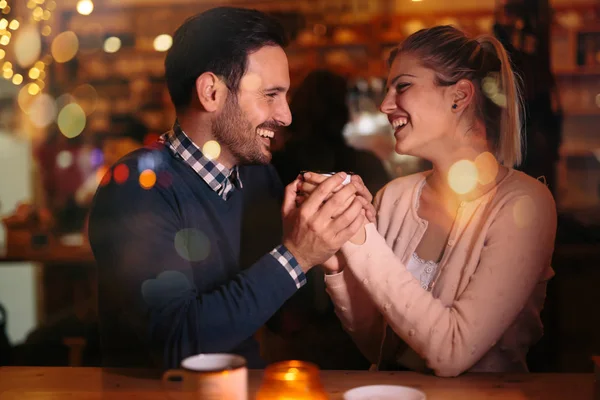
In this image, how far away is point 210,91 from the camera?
1.34 m

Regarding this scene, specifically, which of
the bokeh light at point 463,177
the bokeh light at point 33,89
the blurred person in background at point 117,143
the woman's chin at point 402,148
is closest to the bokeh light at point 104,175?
the blurred person in background at point 117,143

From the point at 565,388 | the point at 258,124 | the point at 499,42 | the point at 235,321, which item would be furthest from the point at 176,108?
the point at 565,388

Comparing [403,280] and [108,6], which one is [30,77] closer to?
[108,6]

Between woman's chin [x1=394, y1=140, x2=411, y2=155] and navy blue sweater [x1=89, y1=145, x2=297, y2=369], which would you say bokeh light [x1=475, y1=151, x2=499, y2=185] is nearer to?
woman's chin [x1=394, y1=140, x2=411, y2=155]

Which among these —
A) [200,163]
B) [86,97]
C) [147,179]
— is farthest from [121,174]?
[86,97]

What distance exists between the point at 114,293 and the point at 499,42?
102cm

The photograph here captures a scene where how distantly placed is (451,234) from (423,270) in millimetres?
99

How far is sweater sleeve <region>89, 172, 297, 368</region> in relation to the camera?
1.26 m

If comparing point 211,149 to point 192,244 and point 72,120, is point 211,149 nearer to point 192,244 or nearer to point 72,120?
point 192,244

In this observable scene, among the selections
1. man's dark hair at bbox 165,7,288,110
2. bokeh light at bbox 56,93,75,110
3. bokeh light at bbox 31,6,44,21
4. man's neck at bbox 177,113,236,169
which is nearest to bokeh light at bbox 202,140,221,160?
man's neck at bbox 177,113,236,169

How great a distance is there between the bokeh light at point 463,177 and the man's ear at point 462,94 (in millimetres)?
122

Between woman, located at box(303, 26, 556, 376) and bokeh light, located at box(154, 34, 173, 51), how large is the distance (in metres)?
0.48

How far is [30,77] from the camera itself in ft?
5.45

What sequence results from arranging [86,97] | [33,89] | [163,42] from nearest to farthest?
[163,42], [86,97], [33,89]
